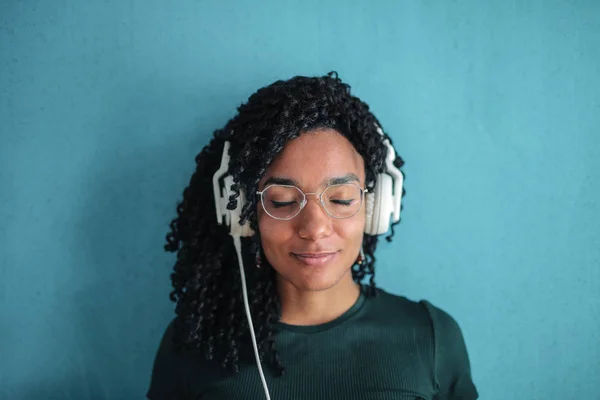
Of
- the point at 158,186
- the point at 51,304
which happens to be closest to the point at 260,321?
the point at 158,186

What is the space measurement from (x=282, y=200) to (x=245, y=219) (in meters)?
0.10

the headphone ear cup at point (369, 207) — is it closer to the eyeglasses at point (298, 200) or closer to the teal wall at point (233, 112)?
the eyeglasses at point (298, 200)

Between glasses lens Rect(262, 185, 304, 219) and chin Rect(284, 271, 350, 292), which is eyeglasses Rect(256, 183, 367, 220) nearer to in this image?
glasses lens Rect(262, 185, 304, 219)

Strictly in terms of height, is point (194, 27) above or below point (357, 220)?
above

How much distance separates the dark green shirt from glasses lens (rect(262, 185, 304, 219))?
28cm

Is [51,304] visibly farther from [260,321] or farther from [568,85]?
[568,85]

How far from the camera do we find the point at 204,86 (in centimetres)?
111

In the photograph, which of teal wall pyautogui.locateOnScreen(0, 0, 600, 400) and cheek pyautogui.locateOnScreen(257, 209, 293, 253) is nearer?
cheek pyautogui.locateOnScreen(257, 209, 293, 253)

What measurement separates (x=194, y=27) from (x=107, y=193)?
49cm

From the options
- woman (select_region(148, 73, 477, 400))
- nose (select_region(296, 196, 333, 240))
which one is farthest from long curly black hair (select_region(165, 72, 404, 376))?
nose (select_region(296, 196, 333, 240))

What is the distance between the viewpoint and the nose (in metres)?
0.84

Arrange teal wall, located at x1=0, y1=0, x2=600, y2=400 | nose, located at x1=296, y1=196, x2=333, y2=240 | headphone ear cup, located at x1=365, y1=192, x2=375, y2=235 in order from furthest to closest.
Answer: teal wall, located at x1=0, y1=0, x2=600, y2=400
headphone ear cup, located at x1=365, y1=192, x2=375, y2=235
nose, located at x1=296, y1=196, x2=333, y2=240

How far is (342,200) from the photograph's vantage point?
87cm

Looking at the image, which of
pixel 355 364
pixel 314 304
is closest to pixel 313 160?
pixel 314 304
